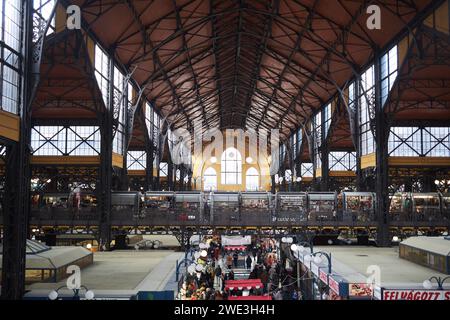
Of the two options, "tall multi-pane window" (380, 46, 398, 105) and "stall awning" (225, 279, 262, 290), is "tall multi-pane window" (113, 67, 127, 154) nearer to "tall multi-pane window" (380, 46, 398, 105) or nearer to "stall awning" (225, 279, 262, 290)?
"stall awning" (225, 279, 262, 290)

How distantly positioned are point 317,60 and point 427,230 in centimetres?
1615

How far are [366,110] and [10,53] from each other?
91.2 feet

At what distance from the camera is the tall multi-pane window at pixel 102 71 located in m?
31.1

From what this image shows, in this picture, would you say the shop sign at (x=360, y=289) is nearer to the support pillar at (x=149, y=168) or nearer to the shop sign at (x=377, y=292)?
the shop sign at (x=377, y=292)

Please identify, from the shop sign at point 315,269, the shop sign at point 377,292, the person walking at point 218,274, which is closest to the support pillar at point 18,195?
the shop sign at point 377,292

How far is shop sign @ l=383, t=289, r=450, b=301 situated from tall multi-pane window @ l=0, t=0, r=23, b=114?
1366cm

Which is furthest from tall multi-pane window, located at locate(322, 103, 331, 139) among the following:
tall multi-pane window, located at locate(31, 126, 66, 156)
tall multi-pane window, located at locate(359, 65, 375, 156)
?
tall multi-pane window, located at locate(31, 126, 66, 156)

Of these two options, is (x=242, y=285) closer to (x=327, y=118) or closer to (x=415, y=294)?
(x=415, y=294)

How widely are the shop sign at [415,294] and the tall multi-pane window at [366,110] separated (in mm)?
20915

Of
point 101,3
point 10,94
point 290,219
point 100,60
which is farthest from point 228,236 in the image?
point 10,94

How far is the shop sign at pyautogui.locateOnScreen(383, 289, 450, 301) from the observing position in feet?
46.7

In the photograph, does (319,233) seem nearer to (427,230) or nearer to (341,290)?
(427,230)

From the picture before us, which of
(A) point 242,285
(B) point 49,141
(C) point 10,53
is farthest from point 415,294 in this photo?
(B) point 49,141

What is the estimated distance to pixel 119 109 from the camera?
34.1 m
